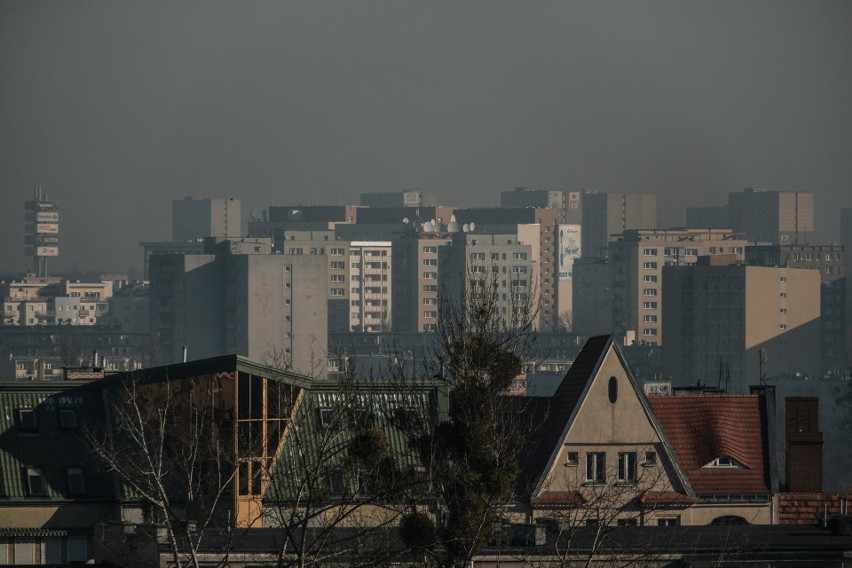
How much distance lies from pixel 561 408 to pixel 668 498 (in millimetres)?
3253

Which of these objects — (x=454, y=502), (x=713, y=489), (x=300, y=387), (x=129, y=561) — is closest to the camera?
(x=454, y=502)

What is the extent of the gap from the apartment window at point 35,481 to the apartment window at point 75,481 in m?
0.56

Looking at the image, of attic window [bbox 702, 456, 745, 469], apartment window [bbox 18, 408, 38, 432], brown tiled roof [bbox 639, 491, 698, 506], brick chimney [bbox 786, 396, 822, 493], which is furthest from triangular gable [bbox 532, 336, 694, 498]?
apartment window [bbox 18, 408, 38, 432]

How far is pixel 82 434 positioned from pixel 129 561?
1189cm

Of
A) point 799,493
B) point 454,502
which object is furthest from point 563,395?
point 454,502

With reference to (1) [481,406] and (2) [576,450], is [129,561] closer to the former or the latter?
(1) [481,406]

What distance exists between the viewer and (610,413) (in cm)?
5031

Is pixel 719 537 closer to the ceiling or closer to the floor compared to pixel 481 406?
closer to the floor

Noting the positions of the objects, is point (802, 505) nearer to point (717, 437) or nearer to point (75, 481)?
point (717, 437)

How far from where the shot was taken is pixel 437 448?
109 feet

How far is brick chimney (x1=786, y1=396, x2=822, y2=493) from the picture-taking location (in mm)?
52281

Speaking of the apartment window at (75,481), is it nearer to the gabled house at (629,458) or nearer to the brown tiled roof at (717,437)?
the gabled house at (629,458)

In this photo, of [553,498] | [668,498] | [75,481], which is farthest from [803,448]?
[75,481]

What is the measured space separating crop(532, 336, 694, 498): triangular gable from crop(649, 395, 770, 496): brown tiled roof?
1502 millimetres
